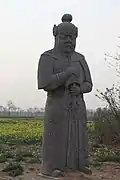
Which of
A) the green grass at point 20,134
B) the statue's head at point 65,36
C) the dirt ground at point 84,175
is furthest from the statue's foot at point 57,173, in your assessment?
the green grass at point 20,134

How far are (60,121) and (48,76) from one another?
959mm

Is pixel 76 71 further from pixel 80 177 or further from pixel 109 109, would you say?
pixel 109 109

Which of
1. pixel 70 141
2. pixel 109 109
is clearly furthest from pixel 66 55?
pixel 109 109

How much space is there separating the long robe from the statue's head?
266 millimetres

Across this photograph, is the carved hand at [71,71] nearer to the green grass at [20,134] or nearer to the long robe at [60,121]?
the long robe at [60,121]

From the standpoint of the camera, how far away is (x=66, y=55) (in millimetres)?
8477

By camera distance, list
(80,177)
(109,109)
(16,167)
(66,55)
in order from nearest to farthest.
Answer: (80,177) → (66,55) → (16,167) → (109,109)

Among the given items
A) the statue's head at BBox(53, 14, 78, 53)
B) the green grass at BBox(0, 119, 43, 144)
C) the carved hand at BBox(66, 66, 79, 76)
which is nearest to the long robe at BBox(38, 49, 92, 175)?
the carved hand at BBox(66, 66, 79, 76)

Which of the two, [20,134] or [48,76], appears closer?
[48,76]

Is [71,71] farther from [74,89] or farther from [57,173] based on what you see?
[57,173]

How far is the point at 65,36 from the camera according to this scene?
828cm

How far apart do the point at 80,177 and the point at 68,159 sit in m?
0.46

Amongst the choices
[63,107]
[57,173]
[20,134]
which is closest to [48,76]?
[63,107]

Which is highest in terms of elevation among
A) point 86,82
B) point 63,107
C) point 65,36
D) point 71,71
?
point 65,36
